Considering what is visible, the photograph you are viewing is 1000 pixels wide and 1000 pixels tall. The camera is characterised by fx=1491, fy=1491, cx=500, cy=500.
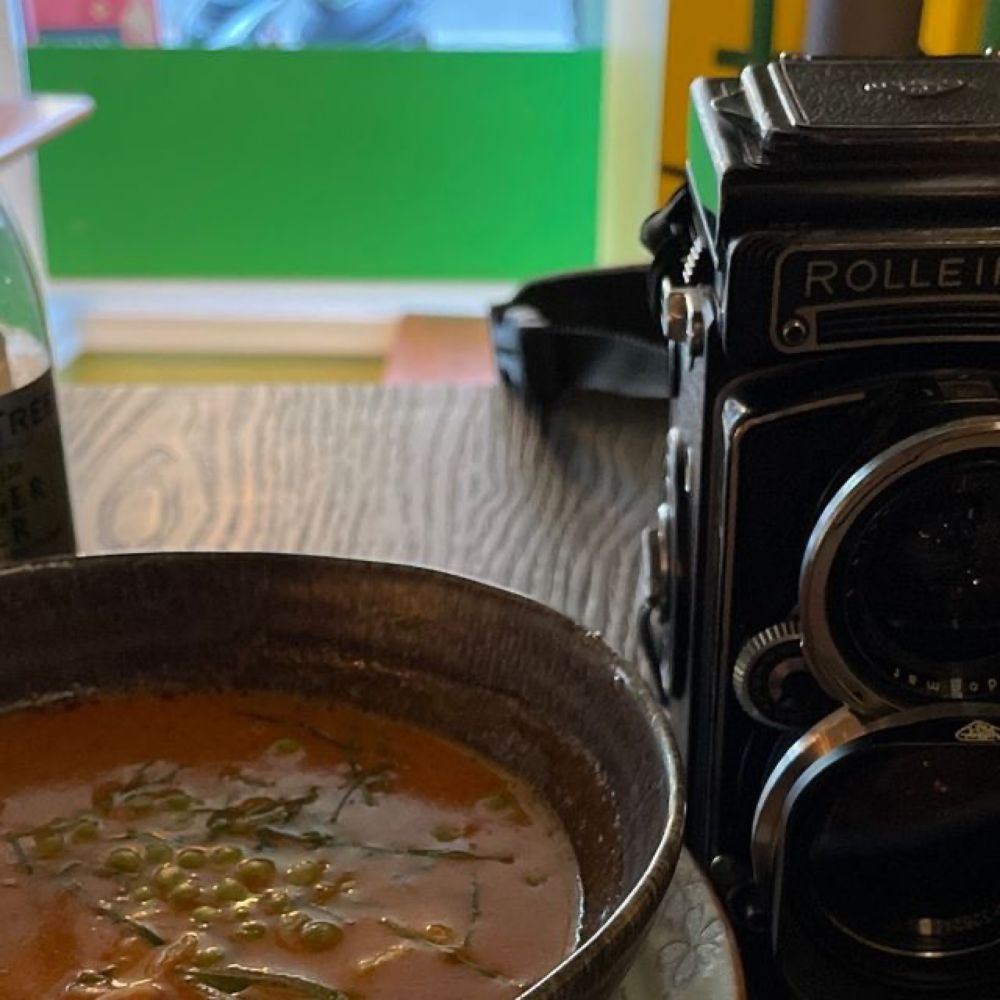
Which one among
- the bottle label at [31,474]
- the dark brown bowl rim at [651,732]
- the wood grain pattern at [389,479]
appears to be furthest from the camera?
the wood grain pattern at [389,479]

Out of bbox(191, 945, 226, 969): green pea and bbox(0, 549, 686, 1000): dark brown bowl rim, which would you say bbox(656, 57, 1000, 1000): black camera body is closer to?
bbox(0, 549, 686, 1000): dark brown bowl rim

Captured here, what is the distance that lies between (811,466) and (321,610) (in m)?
0.21

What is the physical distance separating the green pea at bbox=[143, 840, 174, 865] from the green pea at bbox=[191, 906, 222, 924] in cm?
3

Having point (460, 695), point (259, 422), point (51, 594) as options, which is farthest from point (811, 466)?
point (259, 422)

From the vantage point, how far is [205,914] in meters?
0.48

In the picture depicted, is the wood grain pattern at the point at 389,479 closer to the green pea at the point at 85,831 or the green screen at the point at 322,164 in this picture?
the green pea at the point at 85,831

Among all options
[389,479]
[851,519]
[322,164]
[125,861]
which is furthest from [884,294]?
[322,164]

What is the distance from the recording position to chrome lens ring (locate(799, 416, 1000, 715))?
1.73 ft

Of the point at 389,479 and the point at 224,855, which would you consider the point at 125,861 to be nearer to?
the point at 224,855

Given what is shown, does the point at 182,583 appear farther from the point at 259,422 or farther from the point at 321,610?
the point at 259,422

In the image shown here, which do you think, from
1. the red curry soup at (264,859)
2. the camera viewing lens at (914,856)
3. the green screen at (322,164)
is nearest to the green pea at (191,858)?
the red curry soup at (264,859)

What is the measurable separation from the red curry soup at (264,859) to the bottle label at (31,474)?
13 centimetres

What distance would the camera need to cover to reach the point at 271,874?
506mm

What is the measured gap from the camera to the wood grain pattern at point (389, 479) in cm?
97
